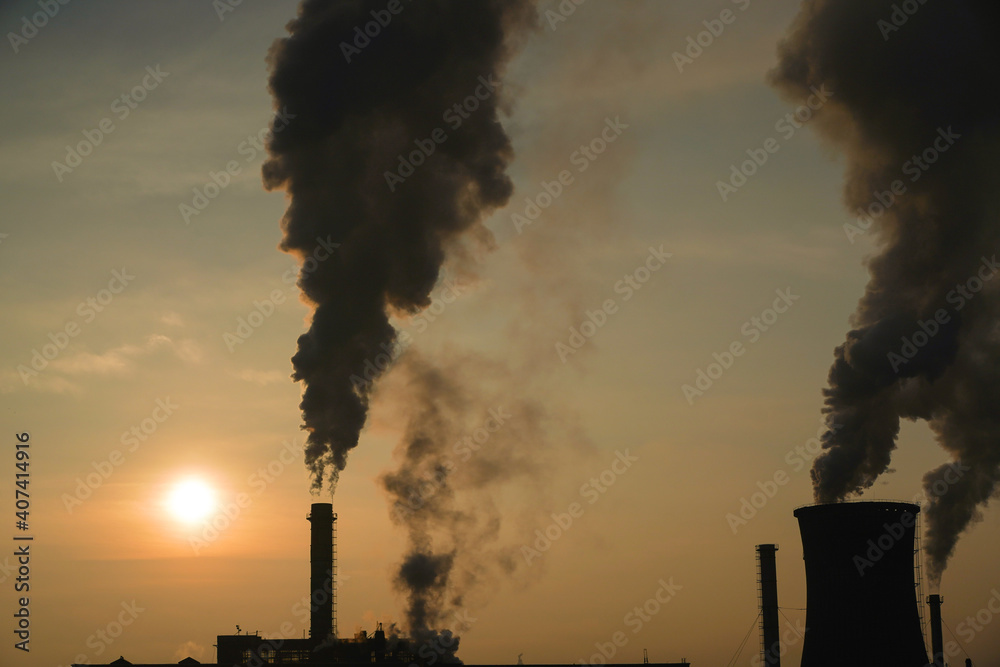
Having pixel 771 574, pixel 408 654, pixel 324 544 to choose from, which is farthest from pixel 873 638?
pixel 324 544

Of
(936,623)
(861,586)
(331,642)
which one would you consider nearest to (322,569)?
(331,642)

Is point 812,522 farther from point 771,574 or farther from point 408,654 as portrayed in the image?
point 408,654

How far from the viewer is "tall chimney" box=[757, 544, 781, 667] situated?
9644cm

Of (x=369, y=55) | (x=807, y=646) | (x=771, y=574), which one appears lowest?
(x=807, y=646)

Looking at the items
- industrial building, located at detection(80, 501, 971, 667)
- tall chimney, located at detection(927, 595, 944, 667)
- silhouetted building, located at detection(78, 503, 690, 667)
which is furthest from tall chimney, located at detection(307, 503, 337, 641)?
tall chimney, located at detection(927, 595, 944, 667)

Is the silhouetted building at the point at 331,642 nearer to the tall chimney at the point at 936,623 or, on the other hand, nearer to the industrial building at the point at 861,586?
the industrial building at the point at 861,586

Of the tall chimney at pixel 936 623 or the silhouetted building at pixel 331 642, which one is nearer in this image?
the silhouetted building at pixel 331 642

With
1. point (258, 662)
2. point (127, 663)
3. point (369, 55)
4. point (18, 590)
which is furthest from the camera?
point (127, 663)

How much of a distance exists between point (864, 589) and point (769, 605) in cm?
2277

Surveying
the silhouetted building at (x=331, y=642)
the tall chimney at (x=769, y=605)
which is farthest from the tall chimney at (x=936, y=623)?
the silhouetted building at (x=331, y=642)

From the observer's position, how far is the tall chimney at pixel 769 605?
9644 centimetres

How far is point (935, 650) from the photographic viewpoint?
95188 millimetres

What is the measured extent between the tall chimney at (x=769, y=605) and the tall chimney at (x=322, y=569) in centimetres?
3574

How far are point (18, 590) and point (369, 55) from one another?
137ft
